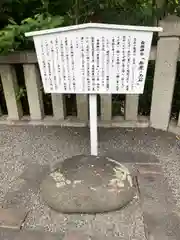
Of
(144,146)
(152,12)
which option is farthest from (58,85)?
(152,12)

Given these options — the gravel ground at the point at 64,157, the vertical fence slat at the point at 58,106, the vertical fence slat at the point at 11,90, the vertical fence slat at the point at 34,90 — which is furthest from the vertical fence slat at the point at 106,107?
the vertical fence slat at the point at 11,90

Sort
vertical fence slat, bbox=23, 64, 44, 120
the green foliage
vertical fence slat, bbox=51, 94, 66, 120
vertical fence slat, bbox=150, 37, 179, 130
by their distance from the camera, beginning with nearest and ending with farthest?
the green foliage → vertical fence slat, bbox=150, 37, 179, 130 → vertical fence slat, bbox=23, 64, 44, 120 → vertical fence slat, bbox=51, 94, 66, 120

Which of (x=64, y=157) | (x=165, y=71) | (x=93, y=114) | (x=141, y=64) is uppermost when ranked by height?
(x=141, y=64)

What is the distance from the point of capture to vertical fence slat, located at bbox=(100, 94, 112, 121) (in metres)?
3.01

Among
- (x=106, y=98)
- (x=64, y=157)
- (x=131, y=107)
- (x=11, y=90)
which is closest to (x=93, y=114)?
(x=64, y=157)

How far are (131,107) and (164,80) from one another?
47 cm

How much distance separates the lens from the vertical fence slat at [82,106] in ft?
9.95

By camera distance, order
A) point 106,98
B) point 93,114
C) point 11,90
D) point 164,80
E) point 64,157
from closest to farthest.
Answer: point 93,114
point 64,157
point 164,80
point 106,98
point 11,90

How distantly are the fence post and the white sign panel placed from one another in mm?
777

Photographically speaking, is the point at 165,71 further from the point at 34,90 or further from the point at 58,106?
the point at 34,90

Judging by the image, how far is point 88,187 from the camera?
205cm

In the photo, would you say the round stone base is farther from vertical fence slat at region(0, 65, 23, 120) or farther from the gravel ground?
vertical fence slat at region(0, 65, 23, 120)

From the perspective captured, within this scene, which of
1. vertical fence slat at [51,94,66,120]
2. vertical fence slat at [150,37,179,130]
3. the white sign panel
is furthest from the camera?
vertical fence slat at [51,94,66,120]

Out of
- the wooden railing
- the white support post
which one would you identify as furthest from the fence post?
the white support post
